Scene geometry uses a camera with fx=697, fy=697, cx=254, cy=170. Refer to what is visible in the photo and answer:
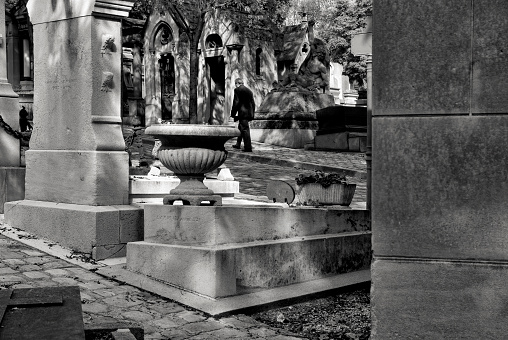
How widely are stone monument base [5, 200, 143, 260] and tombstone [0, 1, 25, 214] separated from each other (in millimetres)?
1879

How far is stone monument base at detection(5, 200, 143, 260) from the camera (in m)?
7.84

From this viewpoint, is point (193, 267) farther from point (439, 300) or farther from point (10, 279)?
point (439, 300)

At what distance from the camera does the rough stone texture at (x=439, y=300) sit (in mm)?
4098

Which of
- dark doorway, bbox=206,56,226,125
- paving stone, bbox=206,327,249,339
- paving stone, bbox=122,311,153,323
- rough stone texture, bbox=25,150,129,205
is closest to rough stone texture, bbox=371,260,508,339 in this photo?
paving stone, bbox=206,327,249,339

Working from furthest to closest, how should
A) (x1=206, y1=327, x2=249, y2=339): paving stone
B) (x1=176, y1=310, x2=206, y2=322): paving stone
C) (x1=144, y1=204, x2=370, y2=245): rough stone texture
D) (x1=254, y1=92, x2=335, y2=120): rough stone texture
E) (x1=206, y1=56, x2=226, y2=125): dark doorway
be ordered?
(x1=206, y1=56, x2=226, y2=125): dark doorway
(x1=254, y1=92, x2=335, y2=120): rough stone texture
(x1=144, y1=204, x2=370, y2=245): rough stone texture
(x1=176, y1=310, x2=206, y2=322): paving stone
(x1=206, y1=327, x2=249, y2=339): paving stone

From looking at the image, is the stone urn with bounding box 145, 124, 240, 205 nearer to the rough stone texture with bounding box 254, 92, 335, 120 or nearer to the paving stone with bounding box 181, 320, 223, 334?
the paving stone with bounding box 181, 320, 223, 334

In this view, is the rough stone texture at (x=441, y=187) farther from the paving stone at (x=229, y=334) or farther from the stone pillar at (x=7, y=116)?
the stone pillar at (x=7, y=116)

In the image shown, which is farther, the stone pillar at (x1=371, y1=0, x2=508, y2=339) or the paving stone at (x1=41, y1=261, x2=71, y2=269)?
the paving stone at (x1=41, y1=261, x2=71, y2=269)

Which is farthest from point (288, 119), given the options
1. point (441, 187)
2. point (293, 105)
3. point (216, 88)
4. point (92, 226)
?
point (441, 187)

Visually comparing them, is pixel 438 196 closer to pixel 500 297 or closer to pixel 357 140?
pixel 500 297

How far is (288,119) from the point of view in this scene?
85.0ft

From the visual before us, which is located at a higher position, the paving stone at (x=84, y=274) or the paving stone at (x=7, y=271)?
the paving stone at (x=7, y=271)

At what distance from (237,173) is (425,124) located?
531 inches

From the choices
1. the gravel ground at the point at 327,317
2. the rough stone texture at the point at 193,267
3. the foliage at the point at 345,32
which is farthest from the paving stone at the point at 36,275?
the foliage at the point at 345,32
